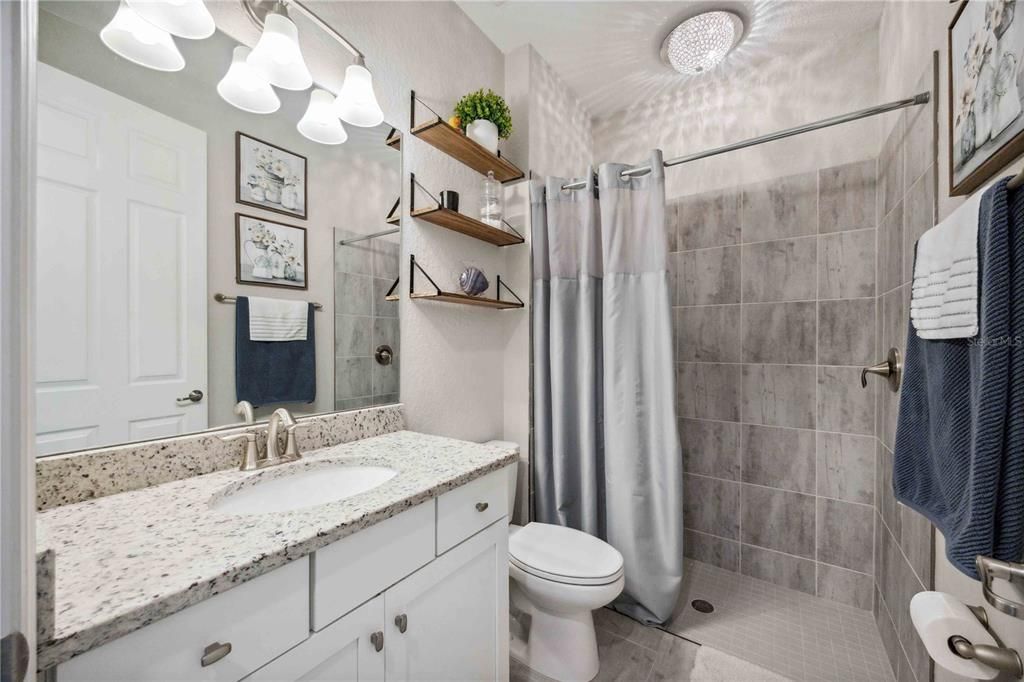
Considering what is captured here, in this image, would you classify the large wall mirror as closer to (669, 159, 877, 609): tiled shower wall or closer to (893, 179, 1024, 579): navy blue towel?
(893, 179, 1024, 579): navy blue towel

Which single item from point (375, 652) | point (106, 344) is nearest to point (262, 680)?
point (375, 652)

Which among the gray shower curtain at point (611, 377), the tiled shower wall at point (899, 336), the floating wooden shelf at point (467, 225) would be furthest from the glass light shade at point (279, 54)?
the tiled shower wall at point (899, 336)

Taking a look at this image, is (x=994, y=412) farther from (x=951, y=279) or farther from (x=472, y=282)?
(x=472, y=282)

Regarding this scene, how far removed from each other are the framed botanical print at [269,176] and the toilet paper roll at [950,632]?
1.71m

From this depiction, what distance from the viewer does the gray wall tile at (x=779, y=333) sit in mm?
1896

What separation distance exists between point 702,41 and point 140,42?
207 centimetres

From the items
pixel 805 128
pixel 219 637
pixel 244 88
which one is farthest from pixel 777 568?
pixel 244 88

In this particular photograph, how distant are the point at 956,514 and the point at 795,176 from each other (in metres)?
1.77

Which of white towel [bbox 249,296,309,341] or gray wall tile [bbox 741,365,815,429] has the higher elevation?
white towel [bbox 249,296,309,341]

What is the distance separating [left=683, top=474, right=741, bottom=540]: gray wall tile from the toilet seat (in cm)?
89

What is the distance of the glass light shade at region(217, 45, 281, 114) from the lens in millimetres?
1079

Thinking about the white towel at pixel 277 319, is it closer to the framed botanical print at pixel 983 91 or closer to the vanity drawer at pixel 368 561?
the vanity drawer at pixel 368 561

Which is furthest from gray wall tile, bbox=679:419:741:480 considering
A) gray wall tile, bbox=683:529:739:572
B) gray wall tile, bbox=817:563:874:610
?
gray wall tile, bbox=817:563:874:610

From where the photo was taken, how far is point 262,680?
2.10 feet
